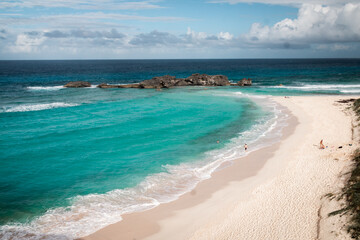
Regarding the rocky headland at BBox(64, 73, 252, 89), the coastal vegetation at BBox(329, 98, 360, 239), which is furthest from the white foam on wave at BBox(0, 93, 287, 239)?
the rocky headland at BBox(64, 73, 252, 89)

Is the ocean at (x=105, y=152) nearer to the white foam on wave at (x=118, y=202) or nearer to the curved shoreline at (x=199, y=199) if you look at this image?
the white foam on wave at (x=118, y=202)

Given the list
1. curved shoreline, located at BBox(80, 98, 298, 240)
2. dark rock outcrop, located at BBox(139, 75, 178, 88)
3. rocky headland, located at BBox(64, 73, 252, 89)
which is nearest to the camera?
curved shoreline, located at BBox(80, 98, 298, 240)

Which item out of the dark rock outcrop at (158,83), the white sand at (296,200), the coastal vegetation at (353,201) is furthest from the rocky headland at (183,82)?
the coastal vegetation at (353,201)

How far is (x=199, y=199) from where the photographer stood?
19.5 m

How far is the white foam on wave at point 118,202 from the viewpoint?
15992 mm

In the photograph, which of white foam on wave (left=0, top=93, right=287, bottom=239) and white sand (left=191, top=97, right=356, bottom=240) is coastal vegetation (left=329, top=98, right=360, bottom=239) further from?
white foam on wave (left=0, top=93, right=287, bottom=239)

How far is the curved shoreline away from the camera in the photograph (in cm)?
1573

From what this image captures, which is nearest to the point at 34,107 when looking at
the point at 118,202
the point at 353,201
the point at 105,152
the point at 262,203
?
the point at 105,152

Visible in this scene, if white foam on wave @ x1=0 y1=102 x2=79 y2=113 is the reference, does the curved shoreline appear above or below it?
below

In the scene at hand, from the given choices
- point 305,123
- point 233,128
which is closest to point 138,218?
point 233,128

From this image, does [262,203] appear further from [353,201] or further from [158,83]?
[158,83]

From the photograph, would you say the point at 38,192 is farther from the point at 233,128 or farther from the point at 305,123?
the point at 305,123

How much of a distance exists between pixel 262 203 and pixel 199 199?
4.40 metres

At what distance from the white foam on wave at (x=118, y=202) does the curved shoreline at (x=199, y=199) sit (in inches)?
23.4
